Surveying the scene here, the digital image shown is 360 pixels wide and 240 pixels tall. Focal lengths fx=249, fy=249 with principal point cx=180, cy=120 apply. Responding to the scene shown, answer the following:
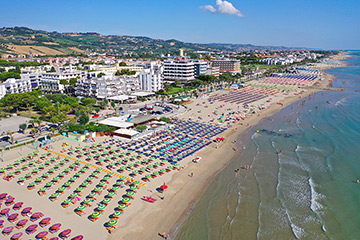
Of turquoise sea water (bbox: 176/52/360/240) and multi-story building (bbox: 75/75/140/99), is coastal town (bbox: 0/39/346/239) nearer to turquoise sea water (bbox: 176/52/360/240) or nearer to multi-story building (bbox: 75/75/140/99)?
multi-story building (bbox: 75/75/140/99)

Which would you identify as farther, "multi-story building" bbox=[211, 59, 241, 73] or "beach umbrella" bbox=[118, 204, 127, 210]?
"multi-story building" bbox=[211, 59, 241, 73]

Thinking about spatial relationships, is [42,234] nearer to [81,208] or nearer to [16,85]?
[81,208]

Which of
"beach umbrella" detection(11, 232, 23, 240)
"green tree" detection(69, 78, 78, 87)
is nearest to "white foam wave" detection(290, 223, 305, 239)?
"beach umbrella" detection(11, 232, 23, 240)

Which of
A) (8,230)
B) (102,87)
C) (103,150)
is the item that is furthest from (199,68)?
(8,230)

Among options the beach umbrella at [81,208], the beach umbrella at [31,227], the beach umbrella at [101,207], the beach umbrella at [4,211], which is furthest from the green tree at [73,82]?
the beach umbrella at [31,227]

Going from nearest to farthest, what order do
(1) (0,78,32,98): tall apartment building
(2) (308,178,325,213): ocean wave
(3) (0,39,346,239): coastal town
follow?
(3) (0,39,346,239): coastal town < (2) (308,178,325,213): ocean wave < (1) (0,78,32,98): tall apartment building

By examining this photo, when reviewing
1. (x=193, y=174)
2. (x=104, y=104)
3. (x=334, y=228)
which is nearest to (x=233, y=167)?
(x=193, y=174)

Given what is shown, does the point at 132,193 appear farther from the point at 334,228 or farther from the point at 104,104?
the point at 104,104
